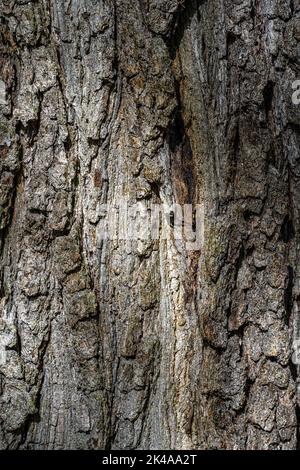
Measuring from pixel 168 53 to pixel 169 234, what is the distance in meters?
0.48

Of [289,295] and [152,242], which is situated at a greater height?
[152,242]

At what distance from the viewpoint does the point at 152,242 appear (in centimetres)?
148

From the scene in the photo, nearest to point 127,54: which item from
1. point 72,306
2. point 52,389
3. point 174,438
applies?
point 72,306

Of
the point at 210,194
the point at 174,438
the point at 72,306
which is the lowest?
the point at 174,438

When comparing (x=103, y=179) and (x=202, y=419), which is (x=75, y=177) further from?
(x=202, y=419)

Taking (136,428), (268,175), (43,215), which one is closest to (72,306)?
(43,215)

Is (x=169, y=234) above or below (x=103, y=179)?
below

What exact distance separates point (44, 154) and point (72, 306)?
0.41 metres

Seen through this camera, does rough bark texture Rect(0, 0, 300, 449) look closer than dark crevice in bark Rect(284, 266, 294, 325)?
Yes

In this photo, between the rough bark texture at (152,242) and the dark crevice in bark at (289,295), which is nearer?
the rough bark texture at (152,242)

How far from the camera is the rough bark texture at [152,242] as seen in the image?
1387 mm

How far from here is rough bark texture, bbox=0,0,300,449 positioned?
1387 mm

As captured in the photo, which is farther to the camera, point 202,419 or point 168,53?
point 202,419

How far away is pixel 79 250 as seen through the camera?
1.46 meters
